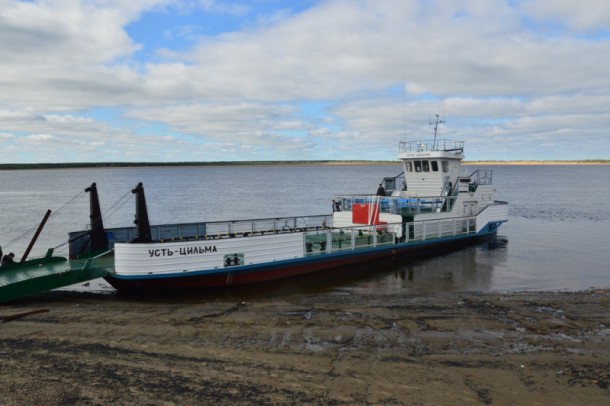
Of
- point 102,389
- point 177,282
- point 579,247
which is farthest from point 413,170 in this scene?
point 102,389

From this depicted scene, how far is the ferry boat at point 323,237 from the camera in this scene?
1402 cm

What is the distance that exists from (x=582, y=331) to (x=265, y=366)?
728cm

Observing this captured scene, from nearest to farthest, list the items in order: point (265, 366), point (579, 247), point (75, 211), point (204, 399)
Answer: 1. point (204, 399)
2. point (265, 366)
3. point (579, 247)
4. point (75, 211)

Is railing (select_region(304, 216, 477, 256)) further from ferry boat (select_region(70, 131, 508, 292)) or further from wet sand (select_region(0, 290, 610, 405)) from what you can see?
wet sand (select_region(0, 290, 610, 405))

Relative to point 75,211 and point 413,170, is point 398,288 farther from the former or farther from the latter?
point 75,211

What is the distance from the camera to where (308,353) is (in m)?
8.74

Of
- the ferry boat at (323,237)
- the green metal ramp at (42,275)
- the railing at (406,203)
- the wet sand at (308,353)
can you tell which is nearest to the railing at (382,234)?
the ferry boat at (323,237)

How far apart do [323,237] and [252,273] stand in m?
4.88

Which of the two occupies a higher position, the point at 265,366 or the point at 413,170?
the point at 413,170

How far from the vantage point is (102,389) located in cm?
704

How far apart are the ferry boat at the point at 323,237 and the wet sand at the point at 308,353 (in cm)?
163

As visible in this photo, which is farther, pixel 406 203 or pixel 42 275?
pixel 406 203

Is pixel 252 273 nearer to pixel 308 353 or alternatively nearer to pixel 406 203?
pixel 308 353

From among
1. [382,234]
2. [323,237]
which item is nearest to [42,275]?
[323,237]
